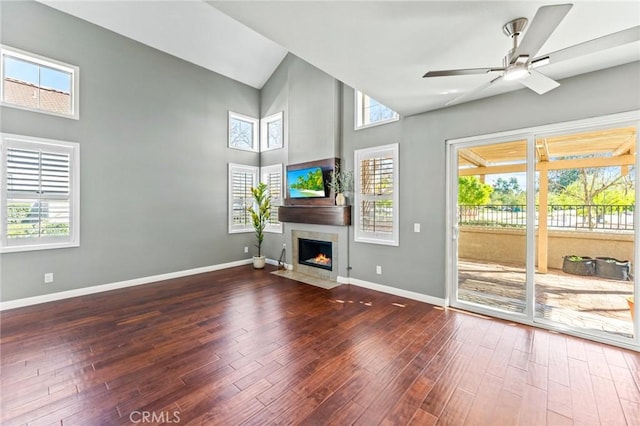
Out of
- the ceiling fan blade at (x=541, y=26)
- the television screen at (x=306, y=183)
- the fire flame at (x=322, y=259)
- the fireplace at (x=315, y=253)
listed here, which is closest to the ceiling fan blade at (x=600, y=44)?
the ceiling fan blade at (x=541, y=26)

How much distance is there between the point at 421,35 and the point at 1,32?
537 cm

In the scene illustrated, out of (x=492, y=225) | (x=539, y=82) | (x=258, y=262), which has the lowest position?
(x=258, y=262)

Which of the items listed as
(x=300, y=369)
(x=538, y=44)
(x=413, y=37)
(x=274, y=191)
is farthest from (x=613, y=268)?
(x=274, y=191)

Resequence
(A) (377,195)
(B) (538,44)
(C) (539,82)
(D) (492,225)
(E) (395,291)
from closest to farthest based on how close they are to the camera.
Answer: (B) (538,44)
(C) (539,82)
(D) (492,225)
(E) (395,291)
(A) (377,195)

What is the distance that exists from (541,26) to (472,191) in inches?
94.4

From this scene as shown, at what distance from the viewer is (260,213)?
6391 millimetres

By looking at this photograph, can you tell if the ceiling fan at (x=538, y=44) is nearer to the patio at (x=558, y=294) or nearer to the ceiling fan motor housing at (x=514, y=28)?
the ceiling fan motor housing at (x=514, y=28)

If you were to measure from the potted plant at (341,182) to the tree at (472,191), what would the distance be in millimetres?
1813

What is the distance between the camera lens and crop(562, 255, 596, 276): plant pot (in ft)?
10.1

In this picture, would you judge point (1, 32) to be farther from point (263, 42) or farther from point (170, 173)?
point (263, 42)

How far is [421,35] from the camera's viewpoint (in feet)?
7.07

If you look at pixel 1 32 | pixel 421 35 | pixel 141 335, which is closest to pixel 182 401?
pixel 141 335

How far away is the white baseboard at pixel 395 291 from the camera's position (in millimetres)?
3980

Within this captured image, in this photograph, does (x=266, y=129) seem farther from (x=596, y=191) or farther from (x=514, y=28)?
(x=596, y=191)
